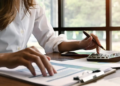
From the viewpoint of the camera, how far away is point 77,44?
107 centimetres

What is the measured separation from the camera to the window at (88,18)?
2127 mm

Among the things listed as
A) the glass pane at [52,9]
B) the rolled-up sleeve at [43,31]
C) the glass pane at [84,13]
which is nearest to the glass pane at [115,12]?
the glass pane at [84,13]

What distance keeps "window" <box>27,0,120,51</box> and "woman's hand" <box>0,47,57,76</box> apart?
169cm

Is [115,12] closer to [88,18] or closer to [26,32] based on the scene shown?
[88,18]

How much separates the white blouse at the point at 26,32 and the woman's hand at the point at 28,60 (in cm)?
41

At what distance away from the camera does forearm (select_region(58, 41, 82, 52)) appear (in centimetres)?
108

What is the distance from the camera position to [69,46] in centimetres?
110

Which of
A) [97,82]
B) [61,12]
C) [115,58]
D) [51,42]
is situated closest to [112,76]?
[97,82]

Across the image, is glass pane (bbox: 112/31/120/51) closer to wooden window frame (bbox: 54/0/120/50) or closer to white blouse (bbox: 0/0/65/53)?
wooden window frame (bbox: 54/0/120/50)

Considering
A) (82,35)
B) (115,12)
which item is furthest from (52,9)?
(115,12)

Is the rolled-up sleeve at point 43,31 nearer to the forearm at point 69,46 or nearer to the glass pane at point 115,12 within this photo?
the forearm at point 69,46

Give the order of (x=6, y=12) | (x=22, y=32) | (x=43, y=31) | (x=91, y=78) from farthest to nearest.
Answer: (x=43, y=31), (x=22, y=32), (x=6, y=12), (x=91, y=78)

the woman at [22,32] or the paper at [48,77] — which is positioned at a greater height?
the woman at [22,32]

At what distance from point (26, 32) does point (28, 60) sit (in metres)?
0.64
